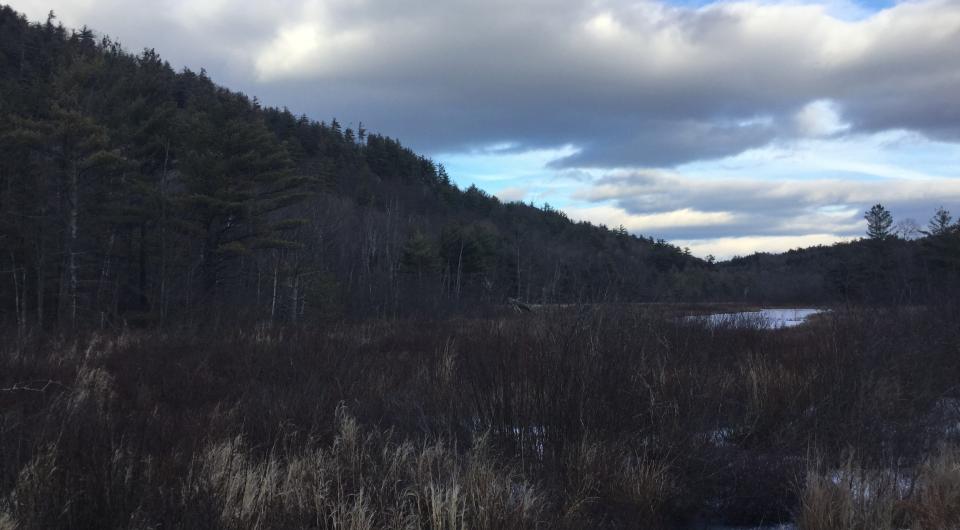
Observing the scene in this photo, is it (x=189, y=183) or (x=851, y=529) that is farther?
(x=189, y=183)

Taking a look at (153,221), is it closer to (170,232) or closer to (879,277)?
(170,232)

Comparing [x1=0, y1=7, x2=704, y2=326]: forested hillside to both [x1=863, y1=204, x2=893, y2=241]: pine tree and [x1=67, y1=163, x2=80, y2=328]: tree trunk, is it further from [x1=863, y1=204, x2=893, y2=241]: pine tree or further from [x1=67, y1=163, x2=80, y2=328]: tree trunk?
[x1=863, y1=204, x2=893, y2=241]: pine tree

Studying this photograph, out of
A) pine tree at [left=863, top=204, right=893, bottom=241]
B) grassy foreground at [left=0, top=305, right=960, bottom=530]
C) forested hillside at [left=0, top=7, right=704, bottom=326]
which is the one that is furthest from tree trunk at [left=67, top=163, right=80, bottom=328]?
pine tree at [left=863, top=204, right=893, bottom=241]

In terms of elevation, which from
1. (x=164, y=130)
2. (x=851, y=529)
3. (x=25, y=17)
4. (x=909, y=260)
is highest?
(x=25, y=17)

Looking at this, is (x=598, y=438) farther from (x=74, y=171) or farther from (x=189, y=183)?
(x=189, y=183)

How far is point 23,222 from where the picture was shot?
25.9 m

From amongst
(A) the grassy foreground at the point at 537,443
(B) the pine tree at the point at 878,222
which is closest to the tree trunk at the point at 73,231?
(A) the grassy foreground at the point at 537,443

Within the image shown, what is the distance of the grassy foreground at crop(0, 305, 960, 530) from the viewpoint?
388 centimetres

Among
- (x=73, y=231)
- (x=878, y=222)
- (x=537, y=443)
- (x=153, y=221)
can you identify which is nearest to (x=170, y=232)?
(x=73, y=231)

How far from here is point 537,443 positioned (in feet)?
17.0

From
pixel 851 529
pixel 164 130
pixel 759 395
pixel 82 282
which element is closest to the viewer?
pixel 851 529

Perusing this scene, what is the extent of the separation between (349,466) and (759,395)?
15.6 feet

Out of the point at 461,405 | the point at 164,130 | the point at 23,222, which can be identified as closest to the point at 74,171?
the point at 23,222

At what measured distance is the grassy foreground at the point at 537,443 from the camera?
12.7 ft
